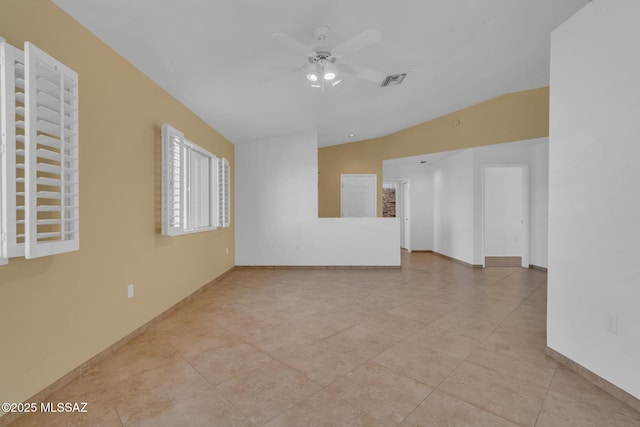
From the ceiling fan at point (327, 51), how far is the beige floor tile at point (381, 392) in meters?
2.44

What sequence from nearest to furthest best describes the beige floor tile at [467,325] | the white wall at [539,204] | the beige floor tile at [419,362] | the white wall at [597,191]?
the white wall at [597,191], the beige floor tile at [419,362], the beige floor tile at [467,325], the white wall at [539,204]

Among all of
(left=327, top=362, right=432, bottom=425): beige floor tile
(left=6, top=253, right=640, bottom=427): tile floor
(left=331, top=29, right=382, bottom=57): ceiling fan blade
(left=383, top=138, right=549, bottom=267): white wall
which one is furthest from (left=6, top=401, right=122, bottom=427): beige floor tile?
(left=383, top=138, right=549, bottom=267): white wall

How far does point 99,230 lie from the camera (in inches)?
86.9

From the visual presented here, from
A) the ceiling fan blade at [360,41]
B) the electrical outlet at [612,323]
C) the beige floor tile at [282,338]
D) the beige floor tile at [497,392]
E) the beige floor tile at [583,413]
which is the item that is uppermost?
the ceiling fan blade at [360,41]

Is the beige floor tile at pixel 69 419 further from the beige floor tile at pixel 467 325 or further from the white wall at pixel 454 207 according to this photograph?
the white wall at pixel 454 207

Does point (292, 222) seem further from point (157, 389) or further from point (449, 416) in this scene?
point (449, 416)

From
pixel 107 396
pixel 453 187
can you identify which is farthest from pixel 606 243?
pixel 453 187

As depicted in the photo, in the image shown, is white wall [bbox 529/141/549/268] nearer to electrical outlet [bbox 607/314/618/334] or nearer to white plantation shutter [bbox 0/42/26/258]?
electrical outlet [bbox 607/314/618/334]

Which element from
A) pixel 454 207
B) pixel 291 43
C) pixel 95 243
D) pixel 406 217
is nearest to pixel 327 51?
pixel 291 43

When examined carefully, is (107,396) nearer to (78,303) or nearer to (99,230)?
(78,303)

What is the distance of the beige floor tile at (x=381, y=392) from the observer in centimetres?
165

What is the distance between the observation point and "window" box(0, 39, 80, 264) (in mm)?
1423

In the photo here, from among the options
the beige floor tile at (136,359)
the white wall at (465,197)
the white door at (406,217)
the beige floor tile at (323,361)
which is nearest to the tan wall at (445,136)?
the white wall at (465,197)

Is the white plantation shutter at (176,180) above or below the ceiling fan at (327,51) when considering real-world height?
below
